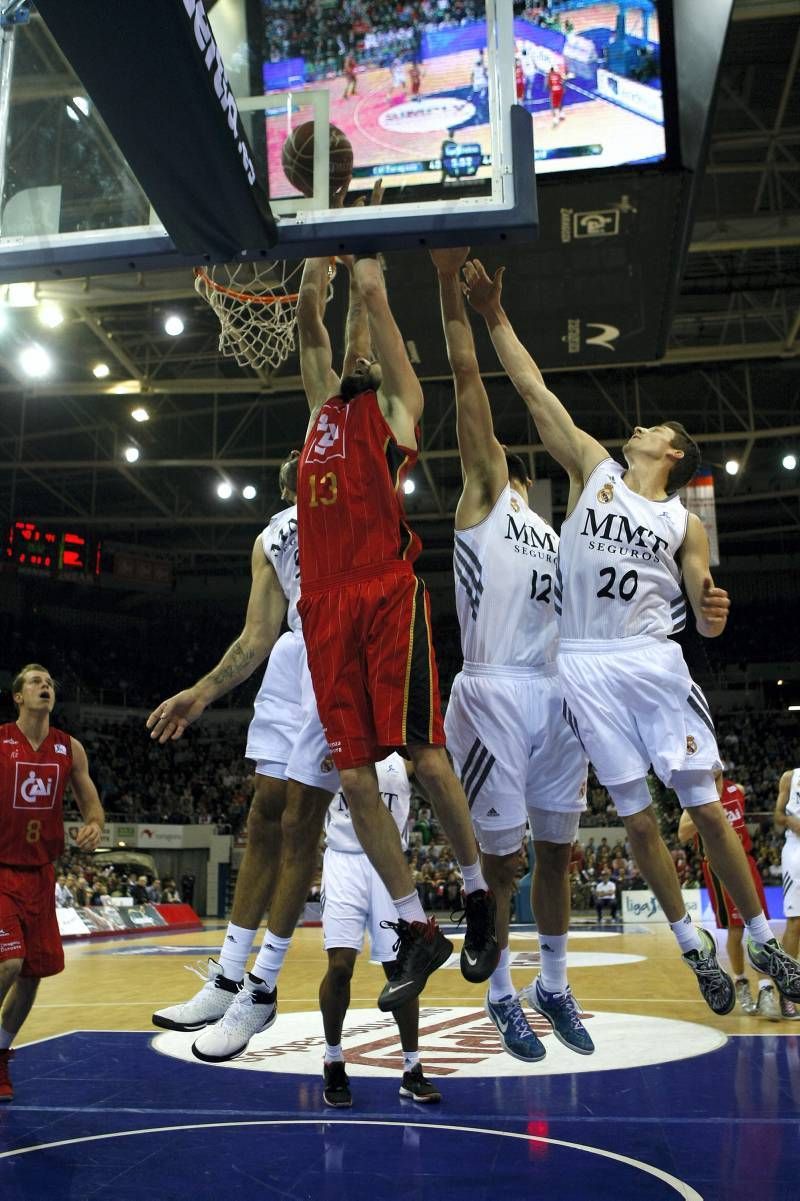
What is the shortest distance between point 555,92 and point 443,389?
17.4 meters

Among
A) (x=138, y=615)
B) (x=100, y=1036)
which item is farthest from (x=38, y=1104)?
(x=138, y=615)

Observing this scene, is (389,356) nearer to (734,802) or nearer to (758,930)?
(758,930)

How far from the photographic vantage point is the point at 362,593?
14.9 feet

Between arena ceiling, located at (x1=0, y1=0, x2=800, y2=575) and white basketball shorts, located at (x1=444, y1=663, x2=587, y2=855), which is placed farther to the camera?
arena ceiling, located at (x1=0, y1=0, x2=800, y2=575)

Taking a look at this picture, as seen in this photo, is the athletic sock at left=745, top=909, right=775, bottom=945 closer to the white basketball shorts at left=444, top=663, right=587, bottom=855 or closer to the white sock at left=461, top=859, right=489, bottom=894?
the white basketball shorts at left=444, top=663, right=587, bottom=855

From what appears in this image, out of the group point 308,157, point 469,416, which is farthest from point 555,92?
point 308,157

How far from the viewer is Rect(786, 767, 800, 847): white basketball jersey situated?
9.49 m

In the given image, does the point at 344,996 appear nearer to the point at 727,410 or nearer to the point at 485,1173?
the point at 485,1173

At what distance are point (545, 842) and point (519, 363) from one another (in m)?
2.34

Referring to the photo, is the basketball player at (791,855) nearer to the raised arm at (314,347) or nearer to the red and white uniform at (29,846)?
the red and white uniform at (29,846)

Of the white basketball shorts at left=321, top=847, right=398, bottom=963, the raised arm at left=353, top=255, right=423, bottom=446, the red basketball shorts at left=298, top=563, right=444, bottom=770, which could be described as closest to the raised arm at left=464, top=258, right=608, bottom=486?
the raised arm at left=353, top=255, right=423, bottom=446

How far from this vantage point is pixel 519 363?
5.53 m

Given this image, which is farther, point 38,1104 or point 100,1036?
point 100,1036

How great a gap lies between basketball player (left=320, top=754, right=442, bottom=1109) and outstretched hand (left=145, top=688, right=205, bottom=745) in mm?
1019
